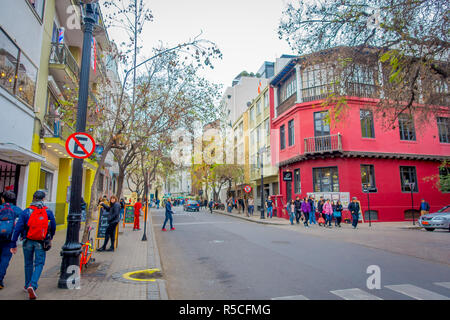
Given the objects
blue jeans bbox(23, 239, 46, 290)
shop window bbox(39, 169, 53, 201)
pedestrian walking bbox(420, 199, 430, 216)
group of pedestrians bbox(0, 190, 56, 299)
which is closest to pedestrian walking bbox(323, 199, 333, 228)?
pedestrian walking bbox(420, 199, 430, 216)

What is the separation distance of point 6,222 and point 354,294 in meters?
6.08

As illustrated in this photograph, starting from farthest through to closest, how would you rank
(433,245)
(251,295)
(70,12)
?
(70,12) → (433,245) → (251,295)

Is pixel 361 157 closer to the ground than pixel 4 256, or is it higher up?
higher up

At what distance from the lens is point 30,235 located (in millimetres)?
4867

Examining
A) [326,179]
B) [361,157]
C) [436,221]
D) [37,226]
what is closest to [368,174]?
[361,157]

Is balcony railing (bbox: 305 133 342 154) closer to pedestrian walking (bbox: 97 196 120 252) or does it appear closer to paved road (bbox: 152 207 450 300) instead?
paved road (bbox: 152 207 450 300)

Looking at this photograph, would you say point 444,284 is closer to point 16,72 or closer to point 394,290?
point 394,290

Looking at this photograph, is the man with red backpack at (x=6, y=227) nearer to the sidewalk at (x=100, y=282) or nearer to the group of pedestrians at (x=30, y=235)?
the group of pedestrians at (x=30, y=235)

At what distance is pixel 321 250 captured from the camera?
980cm

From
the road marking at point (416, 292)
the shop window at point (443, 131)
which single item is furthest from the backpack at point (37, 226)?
the shop window at point (443, 131)
